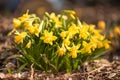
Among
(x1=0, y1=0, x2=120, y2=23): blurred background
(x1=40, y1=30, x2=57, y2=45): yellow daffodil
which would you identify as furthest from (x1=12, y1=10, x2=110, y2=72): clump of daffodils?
(x1=0, y1=0, x2=120, y2=23): blurred background

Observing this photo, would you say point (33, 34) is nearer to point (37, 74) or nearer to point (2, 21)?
point (37, 74)

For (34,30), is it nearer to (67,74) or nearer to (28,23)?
(28,23)

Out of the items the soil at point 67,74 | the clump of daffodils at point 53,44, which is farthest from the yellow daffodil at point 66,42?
the soil at point 67,74

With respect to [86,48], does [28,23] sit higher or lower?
higher

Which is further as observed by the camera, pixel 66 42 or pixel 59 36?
pixel 59 36

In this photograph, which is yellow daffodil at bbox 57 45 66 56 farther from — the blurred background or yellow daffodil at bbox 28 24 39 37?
the blurred background

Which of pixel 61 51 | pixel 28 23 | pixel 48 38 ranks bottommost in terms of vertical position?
Result: pixel 61 51

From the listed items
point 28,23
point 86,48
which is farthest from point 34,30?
point 86,48
